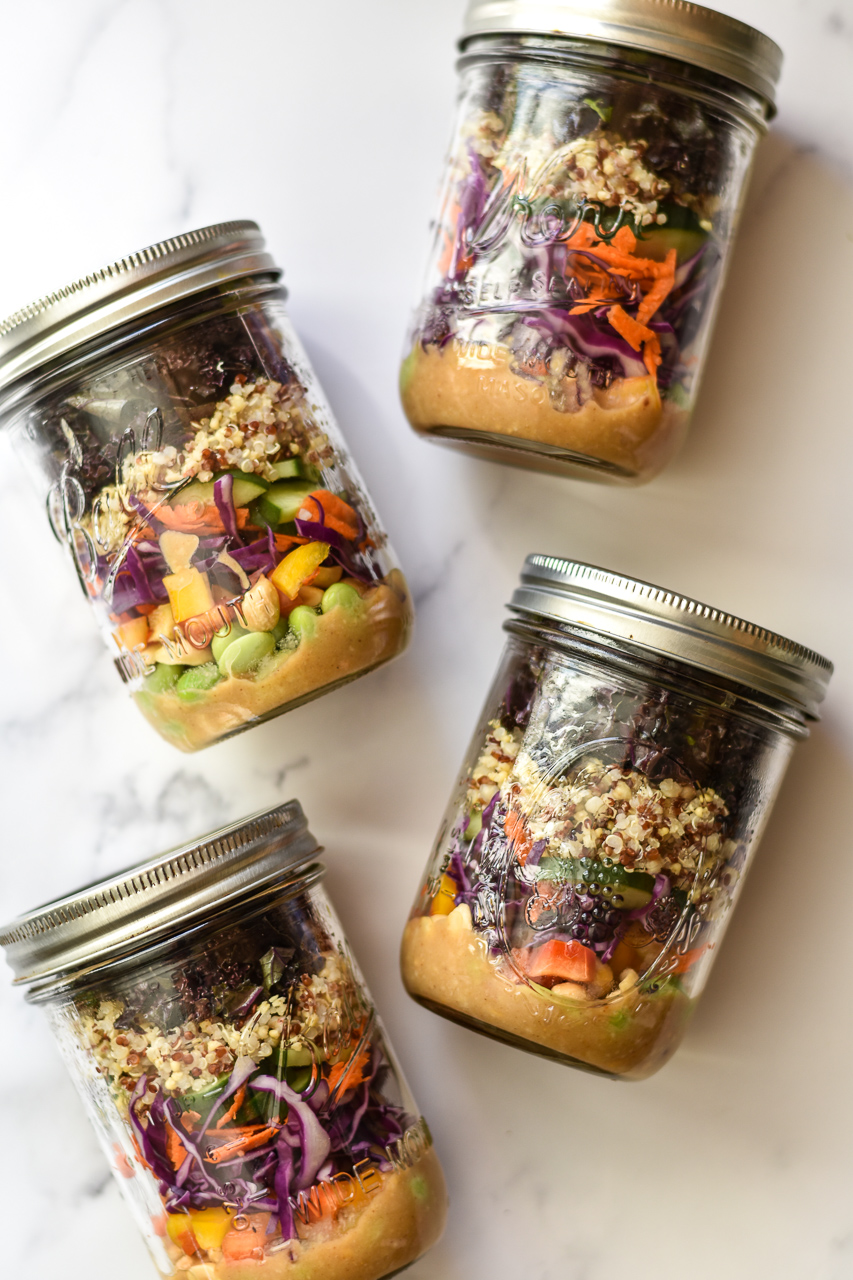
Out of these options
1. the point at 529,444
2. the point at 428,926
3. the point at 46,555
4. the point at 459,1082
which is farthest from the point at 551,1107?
the point at 46,555

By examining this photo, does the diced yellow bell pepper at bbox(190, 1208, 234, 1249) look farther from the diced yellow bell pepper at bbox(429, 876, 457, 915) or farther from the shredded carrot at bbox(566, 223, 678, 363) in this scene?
the shredded carrot at bbox(566, 223, 678, 363)

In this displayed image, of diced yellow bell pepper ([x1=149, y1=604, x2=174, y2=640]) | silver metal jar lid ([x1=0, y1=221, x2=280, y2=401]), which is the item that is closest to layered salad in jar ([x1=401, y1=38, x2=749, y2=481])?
silver metal jar lid ([x1=0, y1=221, x2=280, y2=401])

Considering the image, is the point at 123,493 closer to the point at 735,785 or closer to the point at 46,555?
the point at 46,555

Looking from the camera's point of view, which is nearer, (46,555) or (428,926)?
(428,926)

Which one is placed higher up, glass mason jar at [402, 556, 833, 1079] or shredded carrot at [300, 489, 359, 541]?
shredded carrot at [300, 489, 359, 541]

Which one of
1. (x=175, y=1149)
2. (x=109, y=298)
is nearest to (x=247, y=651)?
(x=109, y=298)

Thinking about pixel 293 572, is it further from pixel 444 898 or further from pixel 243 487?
pixel 444 898

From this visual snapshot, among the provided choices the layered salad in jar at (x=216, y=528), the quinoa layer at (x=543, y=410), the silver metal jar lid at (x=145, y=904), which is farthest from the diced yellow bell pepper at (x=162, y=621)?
the quinoa layer at (x=543, y=410)
